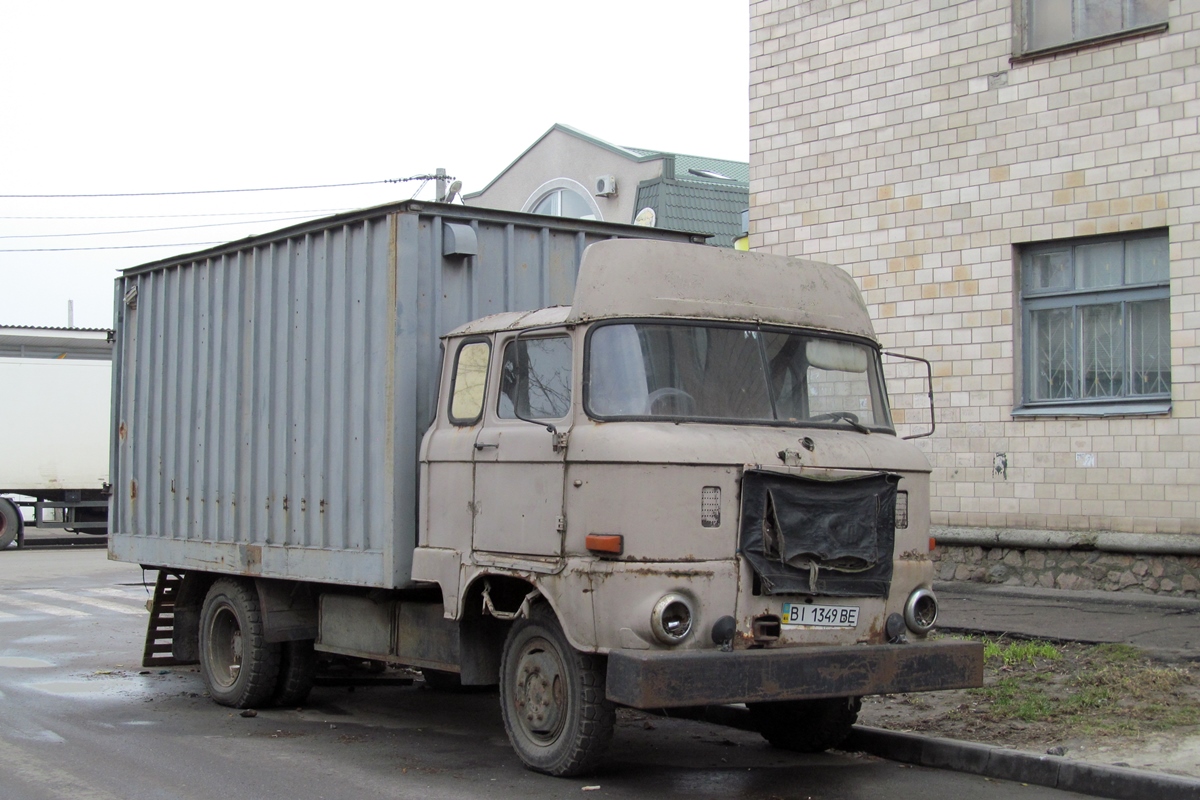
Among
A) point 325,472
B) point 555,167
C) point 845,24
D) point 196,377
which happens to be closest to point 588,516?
point 325,472

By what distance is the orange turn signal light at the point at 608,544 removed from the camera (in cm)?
655

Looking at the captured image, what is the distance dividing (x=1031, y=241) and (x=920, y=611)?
7021 millimetres

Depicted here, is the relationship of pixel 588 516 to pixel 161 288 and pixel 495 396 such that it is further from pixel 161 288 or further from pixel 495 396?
pixel 161 288

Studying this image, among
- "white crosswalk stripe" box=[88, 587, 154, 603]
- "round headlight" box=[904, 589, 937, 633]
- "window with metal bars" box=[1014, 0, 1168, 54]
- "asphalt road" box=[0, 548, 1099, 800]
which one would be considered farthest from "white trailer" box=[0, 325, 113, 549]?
"round headlight" box=[904, 589, 937, 633]

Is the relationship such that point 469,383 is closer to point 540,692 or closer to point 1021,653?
point 540,692

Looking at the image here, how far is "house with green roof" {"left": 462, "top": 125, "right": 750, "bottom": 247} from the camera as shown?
2781 centimetres

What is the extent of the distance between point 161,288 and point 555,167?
2256cm

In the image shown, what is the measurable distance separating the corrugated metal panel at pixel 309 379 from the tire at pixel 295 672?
2.26 feet

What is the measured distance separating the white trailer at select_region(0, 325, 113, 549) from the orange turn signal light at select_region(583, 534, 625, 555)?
23995 millimetres

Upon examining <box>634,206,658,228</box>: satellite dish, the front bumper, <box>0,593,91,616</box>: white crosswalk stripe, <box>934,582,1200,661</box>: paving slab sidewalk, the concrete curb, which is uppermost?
<box>634,206,658,228</box>: satellite dish

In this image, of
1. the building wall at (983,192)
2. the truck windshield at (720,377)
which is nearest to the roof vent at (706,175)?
the building wall at (983,192)

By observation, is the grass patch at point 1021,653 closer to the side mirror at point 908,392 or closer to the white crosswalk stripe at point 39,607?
the side mirror at point 908,392

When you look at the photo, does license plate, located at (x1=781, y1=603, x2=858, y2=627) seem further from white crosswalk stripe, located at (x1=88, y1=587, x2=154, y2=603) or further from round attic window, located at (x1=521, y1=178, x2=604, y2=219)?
round attic window, located at (x1=521, y1=178, x2=604, y2=219)

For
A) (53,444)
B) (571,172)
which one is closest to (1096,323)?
(571,172)
